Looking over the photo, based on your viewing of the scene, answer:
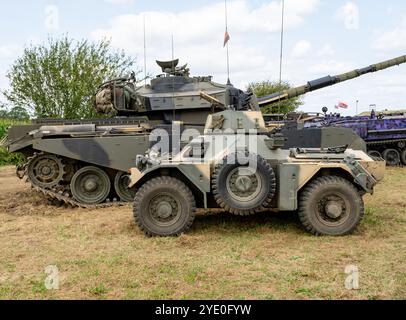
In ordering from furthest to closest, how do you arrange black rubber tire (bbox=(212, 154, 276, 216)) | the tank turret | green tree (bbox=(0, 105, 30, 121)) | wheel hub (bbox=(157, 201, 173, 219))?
1. green tree (bbox=(0, 105, 30, 121))
2. the tank turret
3. wheel hub (bbox=(157, 201, 173, 219))
4. black rubber tire (bbox=(212, 154, 276, 216))

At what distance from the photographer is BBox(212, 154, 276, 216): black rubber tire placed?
24.7 ft

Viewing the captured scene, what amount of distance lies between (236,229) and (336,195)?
159 centimetres

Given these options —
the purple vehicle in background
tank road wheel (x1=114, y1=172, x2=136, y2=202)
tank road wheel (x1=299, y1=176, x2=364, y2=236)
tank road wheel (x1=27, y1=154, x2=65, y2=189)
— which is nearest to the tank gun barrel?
the purple vehicle in background

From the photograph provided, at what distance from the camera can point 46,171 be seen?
37.2 ft

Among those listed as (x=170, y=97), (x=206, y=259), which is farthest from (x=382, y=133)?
(x=206, y=259)

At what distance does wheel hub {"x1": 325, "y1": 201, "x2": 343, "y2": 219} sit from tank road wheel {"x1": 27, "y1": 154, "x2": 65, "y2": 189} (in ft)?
19.4

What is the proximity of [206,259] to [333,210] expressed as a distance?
2.12 meters

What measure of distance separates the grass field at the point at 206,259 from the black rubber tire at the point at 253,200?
454 mm

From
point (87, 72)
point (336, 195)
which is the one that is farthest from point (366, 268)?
point (87, 72)

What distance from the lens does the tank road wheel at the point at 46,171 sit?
11.3 meters

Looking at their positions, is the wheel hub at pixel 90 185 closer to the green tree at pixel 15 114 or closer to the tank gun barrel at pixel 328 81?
the tank gun barrel at pixel 328 81

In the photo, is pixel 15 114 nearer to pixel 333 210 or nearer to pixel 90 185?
pixel 90 185

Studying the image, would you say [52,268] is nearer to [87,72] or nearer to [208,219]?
[208,219]

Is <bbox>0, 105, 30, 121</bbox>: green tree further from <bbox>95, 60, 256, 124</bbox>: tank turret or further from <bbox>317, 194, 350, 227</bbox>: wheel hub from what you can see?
<bbox>317, 194, 350, 227</bbox>: wheel hub
